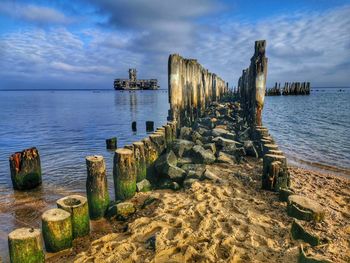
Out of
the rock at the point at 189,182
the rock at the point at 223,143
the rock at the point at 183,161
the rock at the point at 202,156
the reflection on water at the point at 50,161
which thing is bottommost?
the reflection on water at the point at 50,161

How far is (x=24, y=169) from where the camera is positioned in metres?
7.25

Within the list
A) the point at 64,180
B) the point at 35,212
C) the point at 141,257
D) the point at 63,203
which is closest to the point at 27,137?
the point at 64,180

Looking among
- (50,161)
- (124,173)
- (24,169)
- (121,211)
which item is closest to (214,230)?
(121,211)

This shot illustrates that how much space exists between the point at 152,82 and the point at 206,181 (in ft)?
316

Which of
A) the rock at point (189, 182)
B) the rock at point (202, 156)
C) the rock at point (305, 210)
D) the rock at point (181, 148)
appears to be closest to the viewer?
the rock at point (305, 210)

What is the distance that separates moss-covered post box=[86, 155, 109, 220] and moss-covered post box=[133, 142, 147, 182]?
138cm

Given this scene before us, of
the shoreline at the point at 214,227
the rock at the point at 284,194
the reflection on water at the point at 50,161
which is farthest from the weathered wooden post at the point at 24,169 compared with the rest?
the rock at the point at 284,194

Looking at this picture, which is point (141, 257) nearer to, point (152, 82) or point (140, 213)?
point (140, 213)

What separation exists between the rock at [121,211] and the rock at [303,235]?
2769 mm

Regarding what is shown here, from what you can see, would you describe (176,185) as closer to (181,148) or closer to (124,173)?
(124,173)

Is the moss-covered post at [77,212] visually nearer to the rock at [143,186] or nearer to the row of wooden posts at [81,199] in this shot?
the row of wooden posts at [81,199]

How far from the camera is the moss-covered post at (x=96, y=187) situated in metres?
4.99

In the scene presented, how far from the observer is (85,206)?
14.5ft

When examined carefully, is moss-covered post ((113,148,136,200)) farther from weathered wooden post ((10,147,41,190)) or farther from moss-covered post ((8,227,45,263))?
weathered wooden post ((10,147,41,190))
